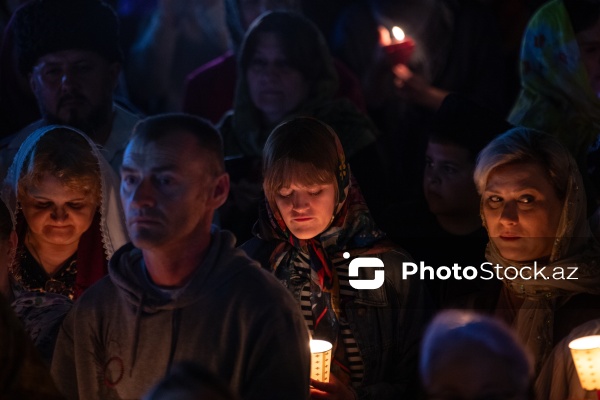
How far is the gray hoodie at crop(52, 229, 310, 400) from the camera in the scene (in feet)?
12.2

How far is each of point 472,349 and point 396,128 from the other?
342 centimetres

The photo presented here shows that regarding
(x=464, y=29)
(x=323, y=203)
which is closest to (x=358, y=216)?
(x=323, y=203)

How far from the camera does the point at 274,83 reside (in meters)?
6.35

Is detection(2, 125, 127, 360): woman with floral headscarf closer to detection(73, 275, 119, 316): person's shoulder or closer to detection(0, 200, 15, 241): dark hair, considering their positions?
detection(0, 200, 15, 241): dark hair

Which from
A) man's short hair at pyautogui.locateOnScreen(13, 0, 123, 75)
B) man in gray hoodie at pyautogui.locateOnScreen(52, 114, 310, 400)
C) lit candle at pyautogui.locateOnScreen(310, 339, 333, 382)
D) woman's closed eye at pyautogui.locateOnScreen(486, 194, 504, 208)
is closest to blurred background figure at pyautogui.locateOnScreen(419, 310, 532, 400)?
man in gray hoodie at pyautogui.locateOnScreen(52, 114, 310, 400)

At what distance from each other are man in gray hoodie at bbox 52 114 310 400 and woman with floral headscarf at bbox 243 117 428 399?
0.79 m

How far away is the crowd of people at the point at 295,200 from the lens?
3781mm

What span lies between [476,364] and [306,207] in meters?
1.54

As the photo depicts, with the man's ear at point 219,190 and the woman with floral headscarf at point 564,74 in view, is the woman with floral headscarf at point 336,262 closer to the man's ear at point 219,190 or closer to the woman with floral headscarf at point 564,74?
the man's ear at point 219,190

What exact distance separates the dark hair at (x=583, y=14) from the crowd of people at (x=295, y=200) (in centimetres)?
1

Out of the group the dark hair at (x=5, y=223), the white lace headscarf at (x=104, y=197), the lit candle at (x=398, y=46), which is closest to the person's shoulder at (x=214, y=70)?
the lit candle at (x=398, y=46)

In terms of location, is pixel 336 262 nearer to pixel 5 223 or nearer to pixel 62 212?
pixel 62 212

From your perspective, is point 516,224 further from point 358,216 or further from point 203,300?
point 203,300
